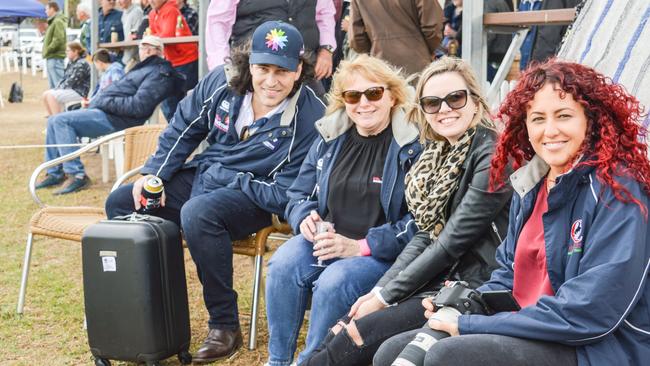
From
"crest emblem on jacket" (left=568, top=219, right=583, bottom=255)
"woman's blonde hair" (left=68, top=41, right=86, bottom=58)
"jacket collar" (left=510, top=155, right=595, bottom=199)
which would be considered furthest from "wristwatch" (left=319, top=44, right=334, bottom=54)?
"woman's blonde hair" (left=68, top=41, right=86, bottom=58)

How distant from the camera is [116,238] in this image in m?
3.85

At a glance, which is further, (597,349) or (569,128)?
(569,128)

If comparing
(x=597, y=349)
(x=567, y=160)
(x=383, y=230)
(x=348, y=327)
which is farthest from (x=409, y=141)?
(x=597, y=349)

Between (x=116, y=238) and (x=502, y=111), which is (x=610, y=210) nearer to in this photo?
(x=502, y=111)

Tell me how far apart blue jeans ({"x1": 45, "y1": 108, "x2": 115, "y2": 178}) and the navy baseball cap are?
461cm

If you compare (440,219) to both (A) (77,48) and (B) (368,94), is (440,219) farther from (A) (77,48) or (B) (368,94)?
(A) (77,48)

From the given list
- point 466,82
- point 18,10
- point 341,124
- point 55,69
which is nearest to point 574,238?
point 466,82

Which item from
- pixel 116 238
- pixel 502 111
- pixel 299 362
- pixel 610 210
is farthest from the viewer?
pixel 116 238

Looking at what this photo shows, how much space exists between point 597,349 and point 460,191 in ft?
3.27

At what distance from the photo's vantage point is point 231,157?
434cm

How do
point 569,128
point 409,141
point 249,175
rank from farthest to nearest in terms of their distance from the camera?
point 249,175, point 409,141, point 569,128

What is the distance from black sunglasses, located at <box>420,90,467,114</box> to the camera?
304cm

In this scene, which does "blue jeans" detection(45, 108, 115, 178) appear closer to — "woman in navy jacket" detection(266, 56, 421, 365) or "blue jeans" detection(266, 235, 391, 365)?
"woman in navy jacket" detection(266, 56, 421, 365)

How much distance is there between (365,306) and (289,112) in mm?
1531
